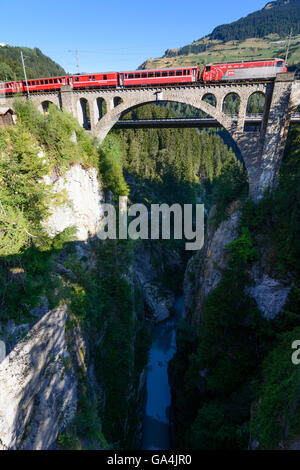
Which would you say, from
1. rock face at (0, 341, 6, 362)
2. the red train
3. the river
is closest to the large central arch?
the red train

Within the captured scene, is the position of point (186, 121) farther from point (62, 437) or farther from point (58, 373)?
point (62, 437)

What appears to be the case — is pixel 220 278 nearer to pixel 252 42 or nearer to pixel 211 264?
pixel 211 264

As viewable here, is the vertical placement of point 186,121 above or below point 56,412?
above

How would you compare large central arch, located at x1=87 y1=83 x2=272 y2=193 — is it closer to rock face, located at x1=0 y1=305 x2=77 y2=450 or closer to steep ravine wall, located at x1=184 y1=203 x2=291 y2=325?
steep ravine wall, located at x1=184 y1=203 x2=291 y2=325

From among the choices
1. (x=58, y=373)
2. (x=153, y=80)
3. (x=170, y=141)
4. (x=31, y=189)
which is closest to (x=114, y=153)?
(x=153, y=80)
